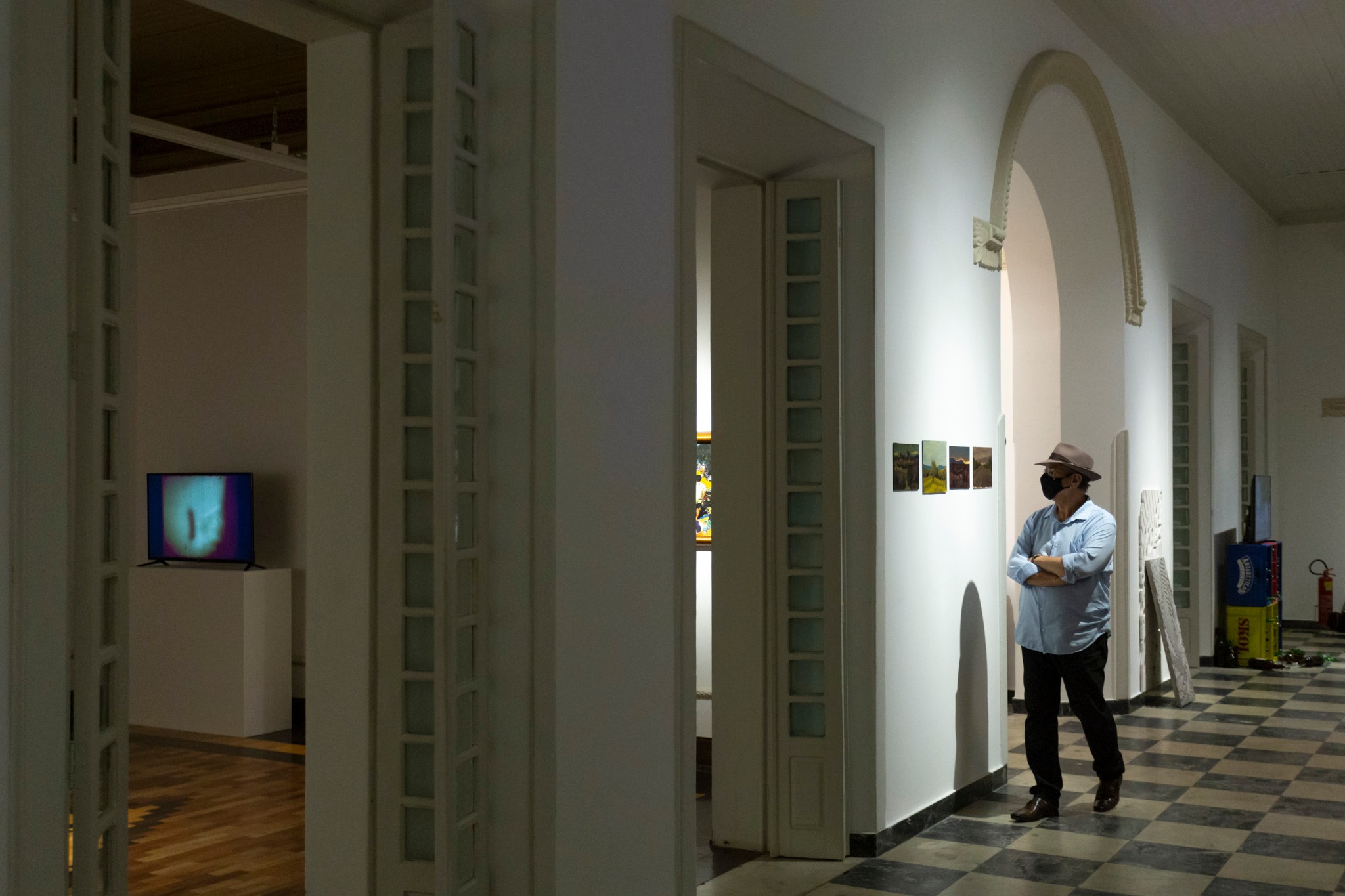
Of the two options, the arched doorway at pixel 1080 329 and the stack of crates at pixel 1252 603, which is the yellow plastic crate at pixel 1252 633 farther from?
the arched doorway at pixel 1080 329

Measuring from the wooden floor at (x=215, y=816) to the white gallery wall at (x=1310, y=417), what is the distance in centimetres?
1295

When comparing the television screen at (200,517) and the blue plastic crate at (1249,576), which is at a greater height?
the television screen at (200,517)

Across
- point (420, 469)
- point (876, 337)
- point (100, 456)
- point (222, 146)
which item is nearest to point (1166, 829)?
point (876, 337)

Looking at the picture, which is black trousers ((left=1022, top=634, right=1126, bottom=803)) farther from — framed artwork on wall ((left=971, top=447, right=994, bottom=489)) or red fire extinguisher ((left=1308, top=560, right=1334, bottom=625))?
red fire extinguisher ((left=1308, top=560, right=1334, bottom=625))

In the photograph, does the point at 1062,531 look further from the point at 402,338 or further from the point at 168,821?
the point at 168,821

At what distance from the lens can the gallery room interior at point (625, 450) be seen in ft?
8.93

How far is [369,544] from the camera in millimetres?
3592

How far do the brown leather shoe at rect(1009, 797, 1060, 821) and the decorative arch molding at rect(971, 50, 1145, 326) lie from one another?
2.88 m

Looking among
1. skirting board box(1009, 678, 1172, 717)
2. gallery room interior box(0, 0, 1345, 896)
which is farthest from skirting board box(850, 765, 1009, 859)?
skirting board box(1009, 678, 1172, 717)

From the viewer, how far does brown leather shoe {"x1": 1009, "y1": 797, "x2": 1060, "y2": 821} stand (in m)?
6.39

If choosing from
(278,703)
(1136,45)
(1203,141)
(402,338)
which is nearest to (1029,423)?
(1136,45)

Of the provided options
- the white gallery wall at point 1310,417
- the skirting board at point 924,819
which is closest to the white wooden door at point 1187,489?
the white gallery wall at point 1310,417

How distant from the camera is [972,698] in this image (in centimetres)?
682

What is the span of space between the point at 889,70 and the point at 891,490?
200 centimetres
